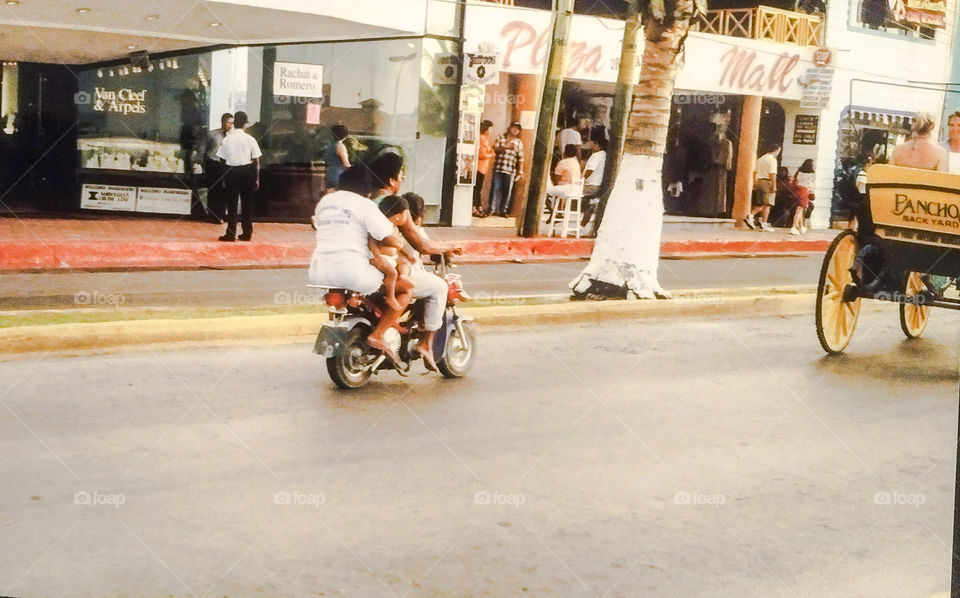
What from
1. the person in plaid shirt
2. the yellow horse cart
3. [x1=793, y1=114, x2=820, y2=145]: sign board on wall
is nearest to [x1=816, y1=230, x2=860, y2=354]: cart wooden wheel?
the yellow horse cart

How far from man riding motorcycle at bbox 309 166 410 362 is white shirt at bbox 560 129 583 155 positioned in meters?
2.16

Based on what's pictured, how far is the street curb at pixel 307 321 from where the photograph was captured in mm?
6422

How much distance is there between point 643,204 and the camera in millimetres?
7523

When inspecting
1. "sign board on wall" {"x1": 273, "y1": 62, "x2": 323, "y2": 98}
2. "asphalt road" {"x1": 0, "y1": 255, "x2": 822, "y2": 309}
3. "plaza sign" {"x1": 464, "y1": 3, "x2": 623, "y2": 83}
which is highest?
"plaza sign" {"x1": 464, "y1": 3, "x2": 623, "y2": 83}

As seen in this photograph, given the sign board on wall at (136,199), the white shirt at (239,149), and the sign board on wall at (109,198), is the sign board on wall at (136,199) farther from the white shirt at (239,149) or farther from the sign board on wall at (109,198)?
the white shirt at (239,149)

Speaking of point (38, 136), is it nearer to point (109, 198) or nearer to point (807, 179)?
point (109, 198)

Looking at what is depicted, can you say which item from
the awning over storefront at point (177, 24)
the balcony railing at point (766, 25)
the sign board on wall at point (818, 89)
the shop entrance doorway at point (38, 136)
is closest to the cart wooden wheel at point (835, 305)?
the sign board on wall at point (818, 89)

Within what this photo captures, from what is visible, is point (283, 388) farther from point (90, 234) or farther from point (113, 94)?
point (113, 94)

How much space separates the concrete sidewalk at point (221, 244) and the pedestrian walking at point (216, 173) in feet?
0.33

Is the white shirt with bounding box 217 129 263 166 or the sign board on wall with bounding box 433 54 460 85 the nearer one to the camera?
the white shirt with bounding box 217 129 263 166

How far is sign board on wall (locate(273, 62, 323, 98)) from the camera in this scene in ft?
19.4

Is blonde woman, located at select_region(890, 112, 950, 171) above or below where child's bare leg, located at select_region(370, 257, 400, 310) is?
above

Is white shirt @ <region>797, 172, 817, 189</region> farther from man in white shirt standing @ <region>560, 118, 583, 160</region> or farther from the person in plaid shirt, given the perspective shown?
man in white shirt standing @ <region>560, 118, 583, 160</region>

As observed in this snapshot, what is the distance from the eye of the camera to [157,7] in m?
8.30
